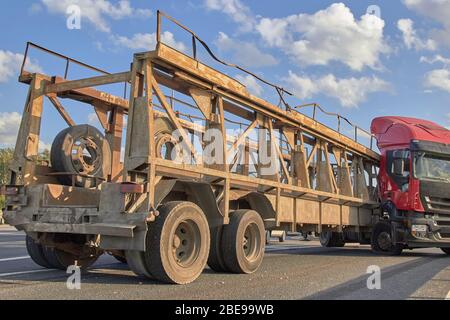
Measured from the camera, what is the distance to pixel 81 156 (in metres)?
7.93

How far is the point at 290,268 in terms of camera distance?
910 centimetres

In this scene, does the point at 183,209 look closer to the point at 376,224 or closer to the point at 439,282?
the point at 439,282

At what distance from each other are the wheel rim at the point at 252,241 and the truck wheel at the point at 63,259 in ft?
8.51

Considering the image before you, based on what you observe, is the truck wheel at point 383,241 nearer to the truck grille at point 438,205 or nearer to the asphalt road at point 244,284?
the truck grille at point 438,205

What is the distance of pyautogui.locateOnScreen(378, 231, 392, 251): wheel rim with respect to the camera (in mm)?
13180

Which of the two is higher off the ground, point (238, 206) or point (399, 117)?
point (399, 117)

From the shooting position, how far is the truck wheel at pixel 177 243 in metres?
6.13

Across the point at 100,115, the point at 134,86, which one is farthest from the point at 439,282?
the point at 100,115

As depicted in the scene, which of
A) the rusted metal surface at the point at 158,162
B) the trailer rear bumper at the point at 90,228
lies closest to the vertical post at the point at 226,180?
the rusted metal surface at the point at 158,162

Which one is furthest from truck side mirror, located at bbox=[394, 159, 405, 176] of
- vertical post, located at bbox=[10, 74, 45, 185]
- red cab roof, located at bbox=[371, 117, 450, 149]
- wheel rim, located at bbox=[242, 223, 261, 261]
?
vertical post, located at bbox=[10, 74, 45, 185]

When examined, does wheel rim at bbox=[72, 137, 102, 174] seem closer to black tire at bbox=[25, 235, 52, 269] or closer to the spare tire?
the spare tire

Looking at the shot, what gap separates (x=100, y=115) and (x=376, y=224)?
875 centimetres

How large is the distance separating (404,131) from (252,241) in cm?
701
